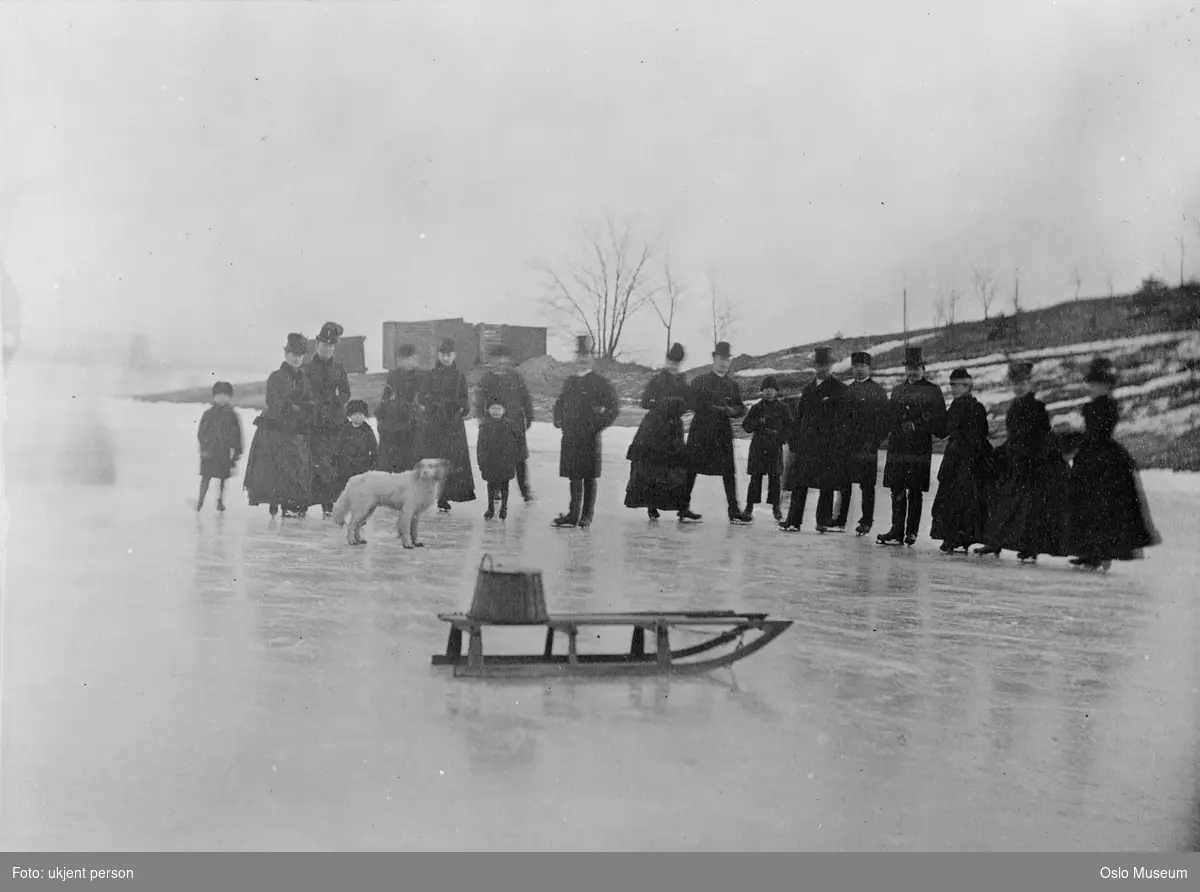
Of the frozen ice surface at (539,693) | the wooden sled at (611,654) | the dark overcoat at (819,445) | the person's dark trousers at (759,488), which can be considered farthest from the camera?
the dark overcoat at (819,445)

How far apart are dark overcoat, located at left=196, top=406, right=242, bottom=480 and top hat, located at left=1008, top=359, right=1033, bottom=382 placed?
11.5ft

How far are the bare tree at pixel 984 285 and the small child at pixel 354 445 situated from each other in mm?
2973

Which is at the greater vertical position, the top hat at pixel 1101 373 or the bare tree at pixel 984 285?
the bare tree at pixel 984 285

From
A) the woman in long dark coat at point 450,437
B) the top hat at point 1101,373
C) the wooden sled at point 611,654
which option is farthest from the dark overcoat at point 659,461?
the top hat at point 1101,373

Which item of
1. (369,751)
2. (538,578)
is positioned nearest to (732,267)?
(538,578)

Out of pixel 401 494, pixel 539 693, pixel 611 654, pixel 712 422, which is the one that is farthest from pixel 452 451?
pixel 539 693

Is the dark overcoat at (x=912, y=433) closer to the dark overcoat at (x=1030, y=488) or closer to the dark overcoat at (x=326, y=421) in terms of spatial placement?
the dark overcoat at (x=1030, y=488)

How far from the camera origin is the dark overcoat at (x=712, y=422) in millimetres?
5488

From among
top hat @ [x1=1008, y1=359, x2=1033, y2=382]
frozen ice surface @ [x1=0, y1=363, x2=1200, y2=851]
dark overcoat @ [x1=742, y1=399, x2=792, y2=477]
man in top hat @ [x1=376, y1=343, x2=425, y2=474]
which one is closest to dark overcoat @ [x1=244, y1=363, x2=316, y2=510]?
frozen ice surface @ [x1=0, y1=363, x2=1200, y2=851]

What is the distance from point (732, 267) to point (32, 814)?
3.40 metres

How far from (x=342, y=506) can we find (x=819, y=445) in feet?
8.16

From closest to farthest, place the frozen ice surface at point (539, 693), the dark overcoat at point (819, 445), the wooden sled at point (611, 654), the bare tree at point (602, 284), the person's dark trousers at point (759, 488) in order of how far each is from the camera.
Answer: the frozen ice surface at point (539, 693) → the wooden sled at point (611, 654) → the bare tree at point (602, 284) → the person's dark trousers at point (759, 488) → the dark overcoat at point (819, 445)

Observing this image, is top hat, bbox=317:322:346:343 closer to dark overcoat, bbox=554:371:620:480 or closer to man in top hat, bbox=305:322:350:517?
man in top hat, bbox=305:322:350:517

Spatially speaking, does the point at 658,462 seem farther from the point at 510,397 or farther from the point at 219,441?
the point at 219,441
